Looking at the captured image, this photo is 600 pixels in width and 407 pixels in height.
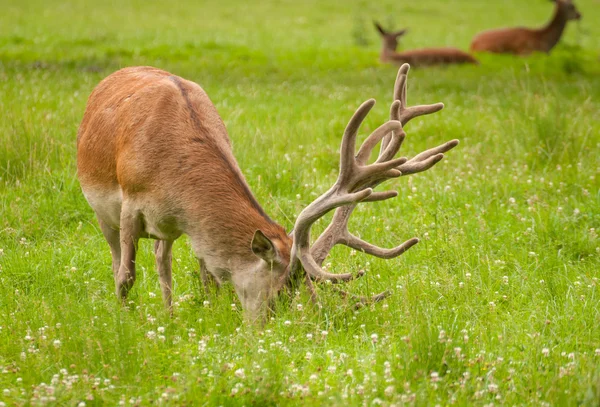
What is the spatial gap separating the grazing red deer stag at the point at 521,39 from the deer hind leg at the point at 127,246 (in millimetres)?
15629

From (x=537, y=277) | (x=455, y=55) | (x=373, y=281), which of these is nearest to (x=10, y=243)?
(x=373, y=281)

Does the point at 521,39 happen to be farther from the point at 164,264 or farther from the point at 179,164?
the point at 179,164

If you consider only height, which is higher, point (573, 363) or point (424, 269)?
point (573, 363)

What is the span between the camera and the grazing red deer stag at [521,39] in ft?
64.0

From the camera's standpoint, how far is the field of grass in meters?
3.98

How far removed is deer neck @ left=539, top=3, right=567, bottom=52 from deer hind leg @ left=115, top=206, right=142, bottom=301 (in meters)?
16.7

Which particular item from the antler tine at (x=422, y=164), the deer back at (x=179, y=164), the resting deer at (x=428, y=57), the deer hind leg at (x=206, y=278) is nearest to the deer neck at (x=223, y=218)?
the deer back at (x=179, y=164)

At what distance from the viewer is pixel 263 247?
446cm

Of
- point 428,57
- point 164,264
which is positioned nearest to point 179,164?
point 164,264

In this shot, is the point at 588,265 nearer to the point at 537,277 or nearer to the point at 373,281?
the point at 537,277

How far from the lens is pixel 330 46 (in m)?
19.4

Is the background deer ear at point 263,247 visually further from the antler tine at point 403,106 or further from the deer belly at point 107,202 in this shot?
the deer belly at point 107,202

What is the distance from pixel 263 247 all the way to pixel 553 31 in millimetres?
17351

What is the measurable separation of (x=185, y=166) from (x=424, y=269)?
6.34 feet
